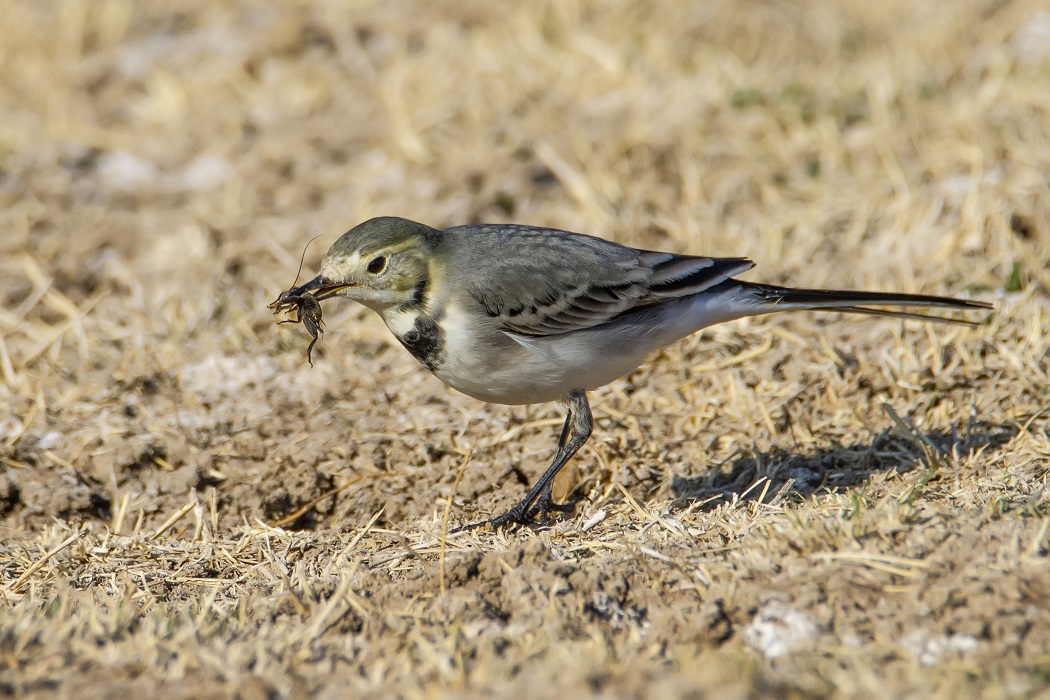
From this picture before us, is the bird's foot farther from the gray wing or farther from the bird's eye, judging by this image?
the bird's eye

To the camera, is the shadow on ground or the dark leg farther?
the shadow on ground

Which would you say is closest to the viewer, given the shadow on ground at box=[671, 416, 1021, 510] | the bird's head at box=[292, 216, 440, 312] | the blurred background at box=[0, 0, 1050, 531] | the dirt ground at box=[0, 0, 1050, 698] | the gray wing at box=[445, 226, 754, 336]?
the dirt ground at box=[0, 0, 1050, 698]

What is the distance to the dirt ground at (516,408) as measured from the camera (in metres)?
3.30

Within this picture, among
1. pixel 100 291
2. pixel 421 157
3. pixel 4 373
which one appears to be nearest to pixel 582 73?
pixel 421 157

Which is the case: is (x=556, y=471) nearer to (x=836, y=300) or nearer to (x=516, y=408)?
(x=516, y=408)

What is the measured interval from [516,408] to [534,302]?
1.14 m

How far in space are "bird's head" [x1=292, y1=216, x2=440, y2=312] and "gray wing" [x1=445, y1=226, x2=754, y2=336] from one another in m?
0.21

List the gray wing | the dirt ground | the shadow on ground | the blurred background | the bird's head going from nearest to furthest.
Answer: the dirt ground < the bird's head < the gray wing < the shadow on ground < the blurred background

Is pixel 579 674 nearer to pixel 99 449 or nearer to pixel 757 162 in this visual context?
pixel 99 449

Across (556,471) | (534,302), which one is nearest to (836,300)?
(534,302)

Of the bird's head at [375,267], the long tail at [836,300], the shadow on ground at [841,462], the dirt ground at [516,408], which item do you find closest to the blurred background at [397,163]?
the dirt ground at [516,408]

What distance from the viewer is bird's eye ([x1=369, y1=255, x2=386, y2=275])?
4.57 metres

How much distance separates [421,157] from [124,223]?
6.69 feet

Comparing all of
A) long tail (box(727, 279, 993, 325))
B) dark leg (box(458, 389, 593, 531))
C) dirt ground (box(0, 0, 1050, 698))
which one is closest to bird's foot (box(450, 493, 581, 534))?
dark leg (box(458, 389, 593, 531))
